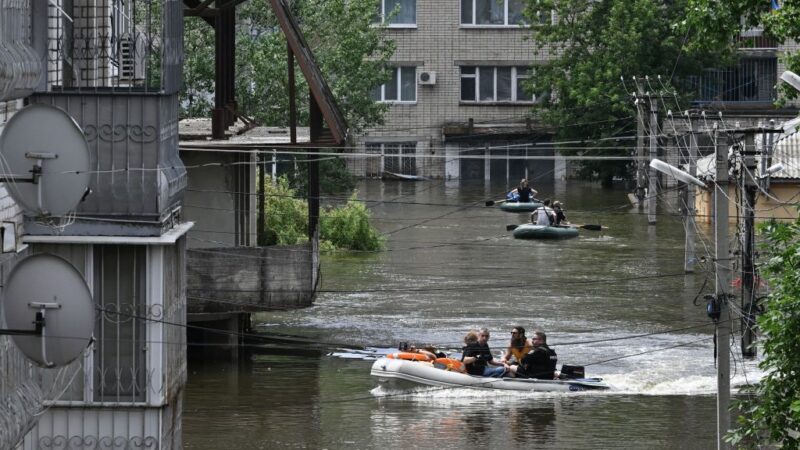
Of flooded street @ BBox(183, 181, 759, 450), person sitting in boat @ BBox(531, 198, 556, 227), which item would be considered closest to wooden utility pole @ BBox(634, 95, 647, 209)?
flooded street @ BBox(183, 181, 759, 450)

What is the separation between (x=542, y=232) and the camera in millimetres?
47594

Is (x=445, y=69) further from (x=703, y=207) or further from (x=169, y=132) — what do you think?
(x=169, y=132)

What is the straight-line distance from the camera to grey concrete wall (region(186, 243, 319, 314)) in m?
28.6

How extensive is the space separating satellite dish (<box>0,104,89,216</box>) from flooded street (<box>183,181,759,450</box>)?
41.2 ft

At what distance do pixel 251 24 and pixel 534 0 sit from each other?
1654 cm

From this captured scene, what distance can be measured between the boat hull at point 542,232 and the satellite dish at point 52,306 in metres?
36.1

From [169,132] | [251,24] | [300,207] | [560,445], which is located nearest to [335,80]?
[251,24]

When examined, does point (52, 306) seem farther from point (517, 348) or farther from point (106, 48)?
point (517, 348)

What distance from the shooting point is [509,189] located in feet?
202

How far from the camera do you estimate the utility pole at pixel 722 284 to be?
2164 centimetres

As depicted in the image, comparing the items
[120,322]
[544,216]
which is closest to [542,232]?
[544,216]

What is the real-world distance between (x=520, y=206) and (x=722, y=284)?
30828 millimetres

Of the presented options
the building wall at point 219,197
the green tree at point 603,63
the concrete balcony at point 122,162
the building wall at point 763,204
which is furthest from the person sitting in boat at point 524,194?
the concrete balcony at point 122,162

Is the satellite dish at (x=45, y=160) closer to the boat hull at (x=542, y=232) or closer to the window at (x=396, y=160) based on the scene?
the boat hull at (x=542, y=232)
